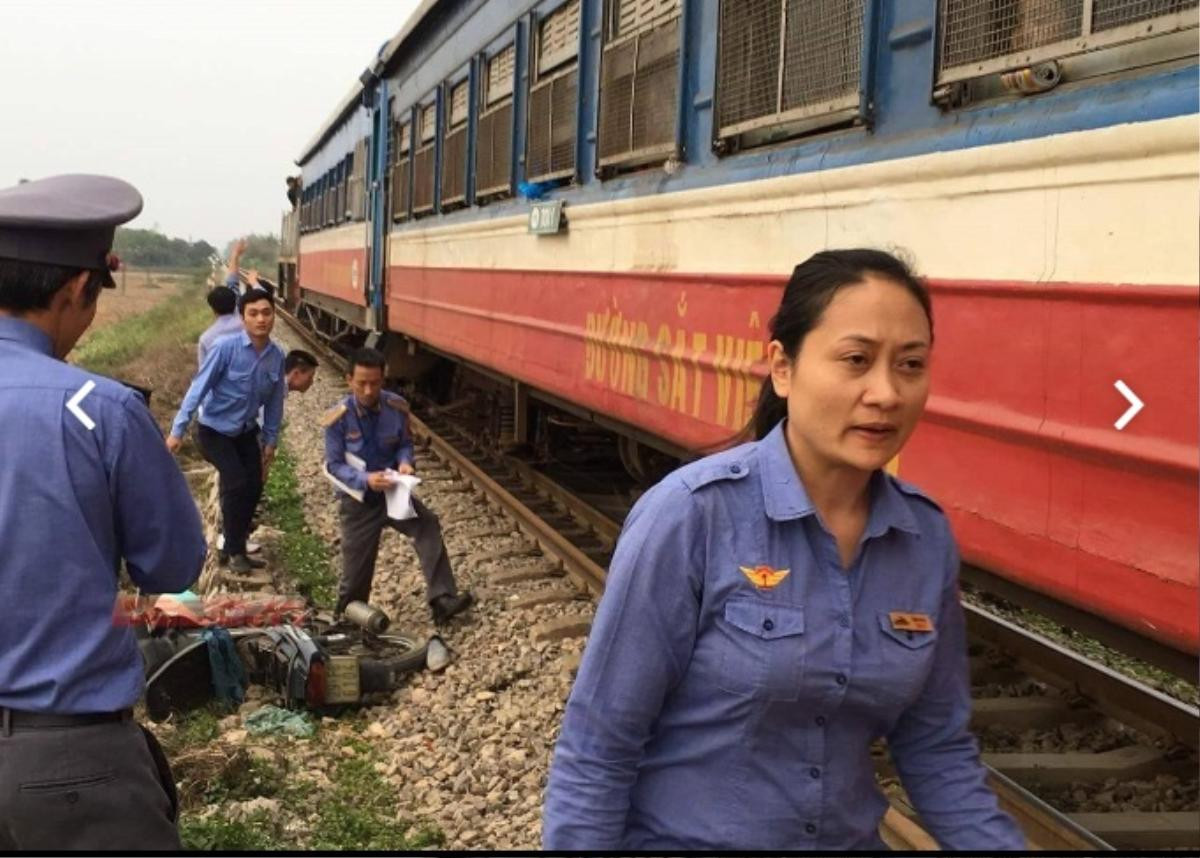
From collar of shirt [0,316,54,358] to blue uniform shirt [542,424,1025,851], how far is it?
1100 mm

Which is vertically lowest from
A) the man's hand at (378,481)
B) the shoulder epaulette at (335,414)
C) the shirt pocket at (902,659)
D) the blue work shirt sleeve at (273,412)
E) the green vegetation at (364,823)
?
the green vegetation at (364,823)

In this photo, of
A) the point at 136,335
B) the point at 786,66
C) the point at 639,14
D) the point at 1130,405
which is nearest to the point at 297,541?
the point at 639,14

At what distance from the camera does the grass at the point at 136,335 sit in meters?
24.2

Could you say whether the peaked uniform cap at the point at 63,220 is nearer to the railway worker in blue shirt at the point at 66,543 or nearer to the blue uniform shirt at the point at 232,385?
the railway worker in blue shirt at the point at 66,543

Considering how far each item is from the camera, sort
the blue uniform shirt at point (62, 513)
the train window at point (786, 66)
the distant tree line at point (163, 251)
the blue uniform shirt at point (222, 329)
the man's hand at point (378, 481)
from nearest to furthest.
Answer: the blue uniform shirt at point (62, 513) → the train window at point (786, 66) → the man's hand at point (378, 481) → the blue uniform shirt at point (222, 329) → the distant tree line at point (163, 251)

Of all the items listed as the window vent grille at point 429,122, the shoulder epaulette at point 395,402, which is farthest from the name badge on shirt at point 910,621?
the window vent grille at point 429,122

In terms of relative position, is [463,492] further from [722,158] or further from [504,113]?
[722,158]

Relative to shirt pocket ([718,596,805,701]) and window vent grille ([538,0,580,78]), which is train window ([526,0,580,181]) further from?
shirt pocket ([718,596,805,701])

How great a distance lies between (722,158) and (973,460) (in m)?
1.90

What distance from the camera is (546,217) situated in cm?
666

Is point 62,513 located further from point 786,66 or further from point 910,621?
point 786,66

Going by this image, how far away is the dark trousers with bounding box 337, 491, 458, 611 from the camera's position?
6.32 meters

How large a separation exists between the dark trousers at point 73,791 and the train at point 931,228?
113 cm

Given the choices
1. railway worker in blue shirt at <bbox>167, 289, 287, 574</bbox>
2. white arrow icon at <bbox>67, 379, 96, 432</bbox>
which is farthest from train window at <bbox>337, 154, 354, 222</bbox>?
white arrow icon at <bbox>67, 379, 96, 432</bbox>
